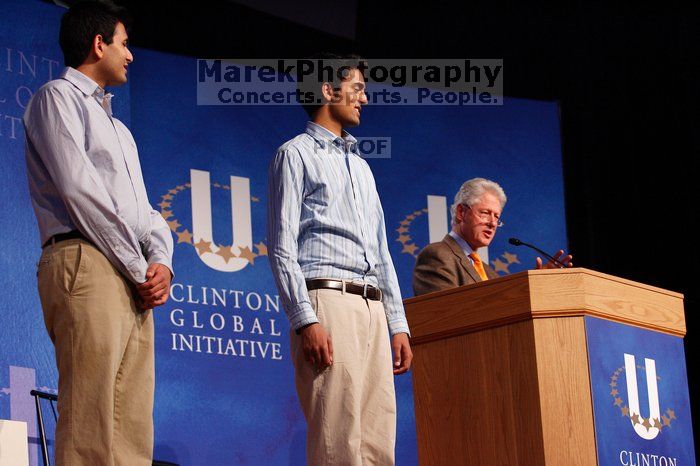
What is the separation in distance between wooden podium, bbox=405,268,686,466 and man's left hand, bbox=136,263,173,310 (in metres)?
1.20

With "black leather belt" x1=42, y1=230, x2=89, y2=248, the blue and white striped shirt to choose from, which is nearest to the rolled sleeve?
the blue and white striped shirt

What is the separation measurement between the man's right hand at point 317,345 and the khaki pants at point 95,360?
0.42 meters

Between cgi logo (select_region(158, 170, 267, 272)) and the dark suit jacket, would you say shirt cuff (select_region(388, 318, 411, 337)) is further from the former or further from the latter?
cgi logo (select_region(158, 170, 267, 272))

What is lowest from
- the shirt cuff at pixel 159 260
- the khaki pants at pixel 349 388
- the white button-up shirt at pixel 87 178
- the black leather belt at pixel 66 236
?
the khaki pants at pixel 349 388

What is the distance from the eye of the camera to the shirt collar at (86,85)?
2465 millimetres

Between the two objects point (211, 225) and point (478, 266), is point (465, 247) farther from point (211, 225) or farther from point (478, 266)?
point (211, 225)

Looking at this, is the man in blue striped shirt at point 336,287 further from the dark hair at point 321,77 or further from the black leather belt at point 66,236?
the black leather belt at point 66,236

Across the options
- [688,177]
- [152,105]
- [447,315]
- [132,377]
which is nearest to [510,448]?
[447,315]

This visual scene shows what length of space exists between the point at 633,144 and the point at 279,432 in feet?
9.11

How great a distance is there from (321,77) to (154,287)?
955 mm

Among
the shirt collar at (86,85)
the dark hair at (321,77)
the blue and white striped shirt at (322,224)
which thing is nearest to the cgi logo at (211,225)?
the dark hair at (321,77)

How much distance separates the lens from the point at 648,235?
19.5 feet

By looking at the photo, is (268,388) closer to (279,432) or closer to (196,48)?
(279,432)

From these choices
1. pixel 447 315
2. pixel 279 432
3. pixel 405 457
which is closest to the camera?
pixel 447 315
